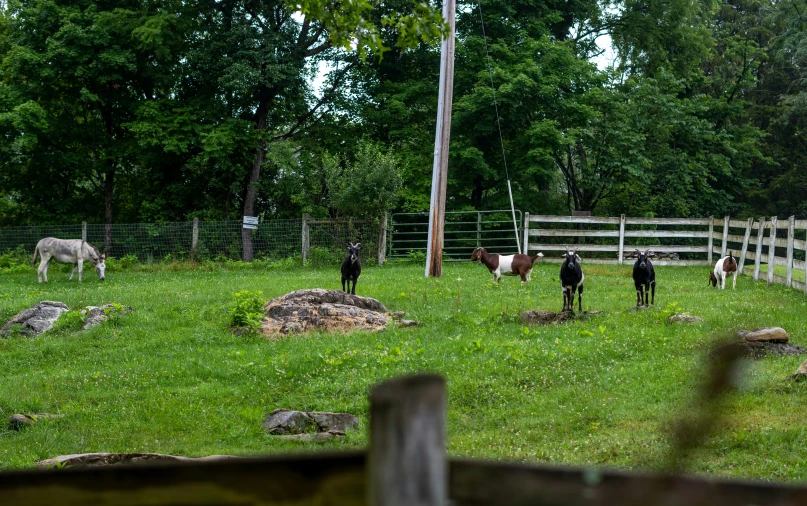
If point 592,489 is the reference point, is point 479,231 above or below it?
below

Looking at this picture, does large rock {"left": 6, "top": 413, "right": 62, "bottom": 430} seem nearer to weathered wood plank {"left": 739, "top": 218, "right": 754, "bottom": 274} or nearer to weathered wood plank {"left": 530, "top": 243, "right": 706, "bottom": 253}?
weathered wood plank {"left": 739, "top": 218, "right": 754, "bottom": 274}

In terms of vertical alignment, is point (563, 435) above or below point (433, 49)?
below

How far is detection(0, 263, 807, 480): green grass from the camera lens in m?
8.27

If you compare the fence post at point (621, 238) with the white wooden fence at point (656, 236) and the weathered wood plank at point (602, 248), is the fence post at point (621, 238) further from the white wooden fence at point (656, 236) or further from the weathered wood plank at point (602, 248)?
the weathered wood plank at point (602, 248)

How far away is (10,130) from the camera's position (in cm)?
3359

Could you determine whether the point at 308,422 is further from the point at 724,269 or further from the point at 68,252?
the point at 68,252

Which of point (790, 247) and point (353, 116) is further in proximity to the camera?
point (353, 116)

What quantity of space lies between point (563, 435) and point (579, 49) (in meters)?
34.5

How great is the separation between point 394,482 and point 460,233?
32.1 m

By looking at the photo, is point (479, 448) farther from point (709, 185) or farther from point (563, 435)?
point (709, 185)

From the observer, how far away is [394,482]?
4.32 feet

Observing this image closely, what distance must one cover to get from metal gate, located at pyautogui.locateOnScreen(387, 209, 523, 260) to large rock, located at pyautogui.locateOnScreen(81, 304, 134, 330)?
15.5m

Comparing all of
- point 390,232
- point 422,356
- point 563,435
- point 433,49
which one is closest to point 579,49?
point 433,49

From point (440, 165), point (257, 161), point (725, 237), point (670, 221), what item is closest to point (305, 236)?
point (257, 161)
